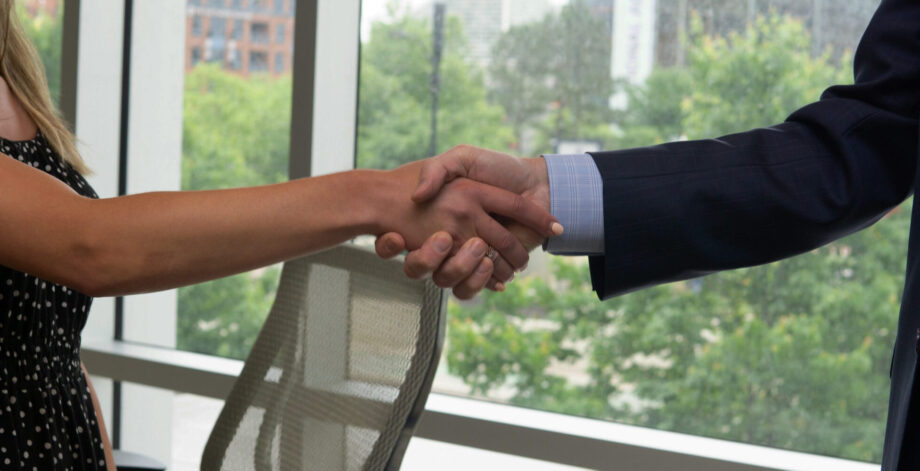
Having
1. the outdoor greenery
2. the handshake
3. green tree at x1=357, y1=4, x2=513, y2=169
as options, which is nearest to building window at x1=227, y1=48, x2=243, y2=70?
the outdoor greenery

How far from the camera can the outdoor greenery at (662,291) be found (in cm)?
237

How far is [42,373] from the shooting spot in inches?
58.3

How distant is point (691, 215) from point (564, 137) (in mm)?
1278

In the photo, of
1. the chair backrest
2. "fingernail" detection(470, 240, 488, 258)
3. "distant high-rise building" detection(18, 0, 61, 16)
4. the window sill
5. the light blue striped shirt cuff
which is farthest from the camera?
"distant high-rise building" detection(18, 0, 61, 16)

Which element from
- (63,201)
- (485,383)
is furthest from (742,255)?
(485,383)

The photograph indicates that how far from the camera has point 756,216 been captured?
4.59ft

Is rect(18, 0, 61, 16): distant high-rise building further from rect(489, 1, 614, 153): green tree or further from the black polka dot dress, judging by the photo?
the black polka dot dress

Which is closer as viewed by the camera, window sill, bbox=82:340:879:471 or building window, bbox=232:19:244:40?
window sill, bbox=82:340:879:471

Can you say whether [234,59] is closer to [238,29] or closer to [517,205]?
[238,29]

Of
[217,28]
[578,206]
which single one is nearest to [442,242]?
[578,206]

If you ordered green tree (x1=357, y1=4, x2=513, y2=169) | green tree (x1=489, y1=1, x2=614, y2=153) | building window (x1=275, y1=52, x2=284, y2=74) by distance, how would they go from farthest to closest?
building window (x1=275, y1=52, x2=284, y2=74)
green tree (x1=357, y1=4, x2=513, y2=169)
green tree (x1=489, y1=1, x2=614, y2=153)

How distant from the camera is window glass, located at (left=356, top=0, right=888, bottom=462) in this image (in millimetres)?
2373

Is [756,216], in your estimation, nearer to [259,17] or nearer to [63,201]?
[63,201]

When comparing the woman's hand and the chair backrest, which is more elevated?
the woman's hand
